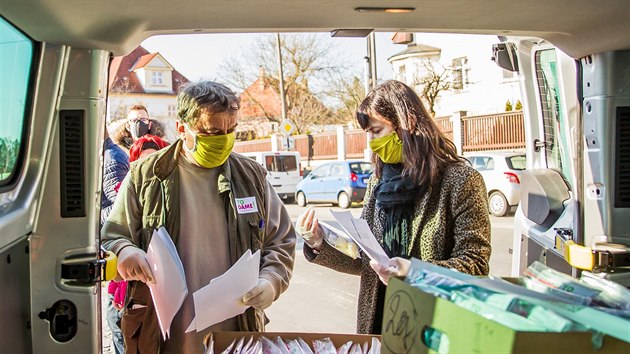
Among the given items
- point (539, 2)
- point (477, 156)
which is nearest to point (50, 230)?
point (539, 2)

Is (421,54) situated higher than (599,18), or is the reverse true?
(421,54)

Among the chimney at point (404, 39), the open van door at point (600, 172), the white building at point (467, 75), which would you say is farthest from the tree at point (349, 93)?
the open van door at point (600, 172)

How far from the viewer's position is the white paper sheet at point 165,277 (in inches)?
93.3

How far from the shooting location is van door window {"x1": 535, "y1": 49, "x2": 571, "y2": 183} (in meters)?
4.07

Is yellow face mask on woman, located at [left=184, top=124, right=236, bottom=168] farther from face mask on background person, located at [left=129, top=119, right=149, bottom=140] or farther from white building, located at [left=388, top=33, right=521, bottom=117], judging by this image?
white building, located at [left=388, top=33, right=521, bottom=117]

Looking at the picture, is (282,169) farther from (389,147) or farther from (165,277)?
(165,277)

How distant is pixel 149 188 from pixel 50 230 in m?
0.55

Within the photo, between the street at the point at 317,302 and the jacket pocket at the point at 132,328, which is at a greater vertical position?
the jacket pocket at the point at 132,328

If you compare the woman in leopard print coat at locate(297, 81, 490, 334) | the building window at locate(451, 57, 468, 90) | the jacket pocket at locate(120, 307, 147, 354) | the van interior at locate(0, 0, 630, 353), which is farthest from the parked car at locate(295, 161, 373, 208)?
the building window at locate(451, 57, 468, 90)

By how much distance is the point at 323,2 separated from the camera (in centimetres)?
201

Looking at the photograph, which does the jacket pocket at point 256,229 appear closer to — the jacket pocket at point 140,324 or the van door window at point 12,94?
the jacket pocket at point 140,324

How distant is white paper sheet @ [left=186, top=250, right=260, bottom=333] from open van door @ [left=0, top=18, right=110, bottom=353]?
0.39m

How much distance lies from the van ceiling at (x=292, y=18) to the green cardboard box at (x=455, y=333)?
1.08 metres

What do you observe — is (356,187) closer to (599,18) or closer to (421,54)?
(599,18)
